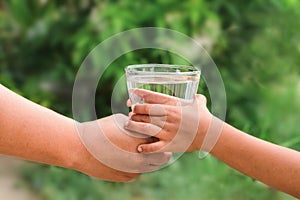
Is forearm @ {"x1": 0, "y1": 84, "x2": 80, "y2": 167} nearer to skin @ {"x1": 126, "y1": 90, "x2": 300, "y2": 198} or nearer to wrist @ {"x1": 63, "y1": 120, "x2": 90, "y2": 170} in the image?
wrist @ {"x1": 63, "y1": 120, "x2": 90, "y2": 170}

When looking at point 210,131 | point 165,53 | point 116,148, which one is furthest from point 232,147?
point 165,53

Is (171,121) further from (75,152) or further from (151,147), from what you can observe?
(75,152)

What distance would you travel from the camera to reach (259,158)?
86 cm

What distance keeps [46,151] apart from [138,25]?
1.11 meters

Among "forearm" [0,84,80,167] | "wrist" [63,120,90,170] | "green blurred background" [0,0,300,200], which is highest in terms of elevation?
"forearm" [0,84,80,167]

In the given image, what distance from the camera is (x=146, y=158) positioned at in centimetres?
91

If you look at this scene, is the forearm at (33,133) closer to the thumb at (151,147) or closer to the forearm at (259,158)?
the thumb at (151,147)

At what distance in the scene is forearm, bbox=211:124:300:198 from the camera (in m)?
0.85

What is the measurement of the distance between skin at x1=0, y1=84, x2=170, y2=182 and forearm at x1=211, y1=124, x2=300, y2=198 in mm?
105

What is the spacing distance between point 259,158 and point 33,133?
332 mm

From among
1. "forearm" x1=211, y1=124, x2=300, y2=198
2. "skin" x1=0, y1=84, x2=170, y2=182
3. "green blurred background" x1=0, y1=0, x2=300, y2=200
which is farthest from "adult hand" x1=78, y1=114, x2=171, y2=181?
"green blurred background" x1=0, y1=0, x2=300, y2=200

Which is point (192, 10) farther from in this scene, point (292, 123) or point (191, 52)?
point (292, 123)

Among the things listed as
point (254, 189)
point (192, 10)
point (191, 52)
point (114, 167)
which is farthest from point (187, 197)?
point (192, 10)

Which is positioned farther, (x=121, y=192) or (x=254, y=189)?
(x=121, y=192)
